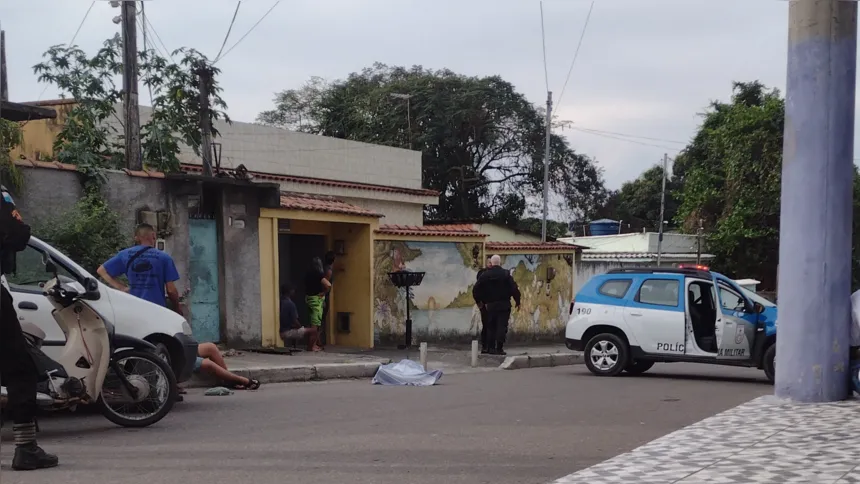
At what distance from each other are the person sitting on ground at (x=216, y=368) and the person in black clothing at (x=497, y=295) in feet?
21.2

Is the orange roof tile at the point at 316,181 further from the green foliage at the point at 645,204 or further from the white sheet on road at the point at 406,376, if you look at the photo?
the green foliage at the point at 645,204

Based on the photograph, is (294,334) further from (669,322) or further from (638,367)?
(669,322)

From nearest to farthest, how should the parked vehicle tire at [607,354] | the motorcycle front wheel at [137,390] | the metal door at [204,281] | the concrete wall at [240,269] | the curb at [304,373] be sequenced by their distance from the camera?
the motorcycle front wheel at [137,390] < the curb at [304,373] < the parked vehicle tire at [607,354] < the metal door at [204,281] < the concrete wall at [240,269]

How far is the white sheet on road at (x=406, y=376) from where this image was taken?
12.7 m

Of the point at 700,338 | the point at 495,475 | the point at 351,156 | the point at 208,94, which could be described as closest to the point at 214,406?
the point at 495,475

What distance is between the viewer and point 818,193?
27.6ft

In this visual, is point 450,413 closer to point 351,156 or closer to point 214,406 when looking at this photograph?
point 214,406

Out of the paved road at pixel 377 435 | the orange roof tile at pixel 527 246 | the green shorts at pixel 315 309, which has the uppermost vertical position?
the orange roof tile at pixel 527 246

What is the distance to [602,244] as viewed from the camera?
44.0 m

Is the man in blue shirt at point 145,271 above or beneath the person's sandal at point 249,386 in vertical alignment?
above

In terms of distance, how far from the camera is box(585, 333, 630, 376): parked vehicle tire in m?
14.4

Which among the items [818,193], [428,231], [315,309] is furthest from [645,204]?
[818,193]

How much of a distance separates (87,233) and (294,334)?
4465 mm

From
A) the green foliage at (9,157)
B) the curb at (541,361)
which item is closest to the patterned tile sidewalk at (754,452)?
the curb at (541,361)
